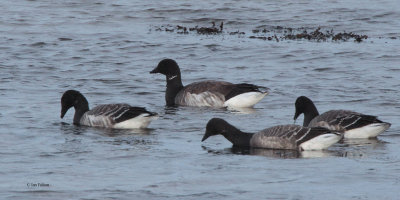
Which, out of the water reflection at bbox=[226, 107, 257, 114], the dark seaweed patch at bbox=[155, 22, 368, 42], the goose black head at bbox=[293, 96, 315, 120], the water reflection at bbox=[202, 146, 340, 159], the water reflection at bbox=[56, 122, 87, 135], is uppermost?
the dark seaweed patch at bbox=[155, 22, 368, 42]

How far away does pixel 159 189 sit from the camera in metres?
10.9

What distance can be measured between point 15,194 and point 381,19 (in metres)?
23.1

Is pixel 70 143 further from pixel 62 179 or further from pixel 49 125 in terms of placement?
pixel 62 179

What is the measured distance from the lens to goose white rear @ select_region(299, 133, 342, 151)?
44.6ft

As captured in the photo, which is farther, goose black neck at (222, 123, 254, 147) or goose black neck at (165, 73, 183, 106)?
goose black neck at (165, 73, 183, 106)

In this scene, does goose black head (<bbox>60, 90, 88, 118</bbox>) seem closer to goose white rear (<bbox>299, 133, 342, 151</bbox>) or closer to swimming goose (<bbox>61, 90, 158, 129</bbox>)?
swimming goose (<bbox>61, 90, 158, 129</bbox>)

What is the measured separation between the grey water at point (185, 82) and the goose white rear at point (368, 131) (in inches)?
6.1

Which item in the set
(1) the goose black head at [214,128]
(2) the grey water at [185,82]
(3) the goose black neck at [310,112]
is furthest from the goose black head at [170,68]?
(1) the goose black head at [214,128]

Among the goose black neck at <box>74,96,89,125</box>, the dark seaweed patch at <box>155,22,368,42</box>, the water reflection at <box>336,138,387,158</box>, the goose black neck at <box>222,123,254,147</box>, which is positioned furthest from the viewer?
the dark seaweed patch at <box>155,22,368,42</box>

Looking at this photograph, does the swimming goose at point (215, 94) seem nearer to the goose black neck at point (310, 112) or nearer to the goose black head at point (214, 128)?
the goose black neck at point (310, 112)

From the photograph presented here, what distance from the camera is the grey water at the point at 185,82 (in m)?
11.4

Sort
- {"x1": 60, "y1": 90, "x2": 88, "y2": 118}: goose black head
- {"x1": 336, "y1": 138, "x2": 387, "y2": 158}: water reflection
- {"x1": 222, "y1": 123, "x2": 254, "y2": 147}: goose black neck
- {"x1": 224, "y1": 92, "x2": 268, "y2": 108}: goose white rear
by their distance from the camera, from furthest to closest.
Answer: {"x1": 224, "y1": 92, "x2": 268, "y2": 108}: goose white rear < {"x1": 60, "y1": 90, "x2": 88, "y2": 118}: goose black head < {"x1": 222, "y1": 123, "x2": 254, "y2": 147}: goose black neck < {"x1": 336, "y1": 138, "x2": 387, "y2": 158}: water reflection

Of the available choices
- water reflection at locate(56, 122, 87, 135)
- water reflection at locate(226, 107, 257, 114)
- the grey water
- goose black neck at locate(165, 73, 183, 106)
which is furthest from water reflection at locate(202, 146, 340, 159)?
goose black neck at locate(165, 73, 183, 106)

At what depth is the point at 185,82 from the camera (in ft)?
73.2
